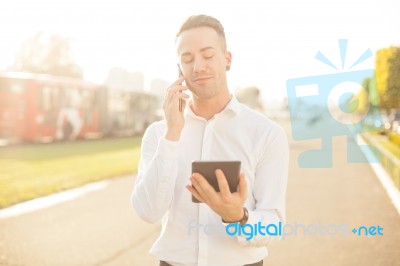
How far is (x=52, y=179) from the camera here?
1197 cm

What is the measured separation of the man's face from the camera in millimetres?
2391

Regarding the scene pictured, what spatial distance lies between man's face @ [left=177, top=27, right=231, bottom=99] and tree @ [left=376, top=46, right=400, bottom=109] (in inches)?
296

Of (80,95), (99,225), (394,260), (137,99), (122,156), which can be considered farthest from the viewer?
(137,99)

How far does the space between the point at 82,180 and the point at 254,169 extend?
33.2 ft

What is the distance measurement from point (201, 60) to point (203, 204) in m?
0.69

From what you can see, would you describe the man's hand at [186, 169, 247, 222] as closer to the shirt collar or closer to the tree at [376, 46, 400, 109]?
the shirt collar

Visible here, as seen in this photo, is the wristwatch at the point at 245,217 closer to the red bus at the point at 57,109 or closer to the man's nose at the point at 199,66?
the man's nose at the point at 199,66

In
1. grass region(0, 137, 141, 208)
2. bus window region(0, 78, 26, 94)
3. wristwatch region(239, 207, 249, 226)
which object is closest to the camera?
wristwatch region(239, 207, 249, 226)

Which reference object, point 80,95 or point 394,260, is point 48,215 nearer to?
point 394,260

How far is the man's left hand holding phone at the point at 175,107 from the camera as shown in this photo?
2285 mm

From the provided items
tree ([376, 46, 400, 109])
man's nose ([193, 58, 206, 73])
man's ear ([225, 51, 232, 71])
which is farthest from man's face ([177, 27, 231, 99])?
tree ([376, 46, 400, 109])

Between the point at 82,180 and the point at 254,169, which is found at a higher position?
the point at 254,169

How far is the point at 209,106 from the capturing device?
8.07ft

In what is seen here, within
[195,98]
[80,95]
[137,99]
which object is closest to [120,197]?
[195,98]
